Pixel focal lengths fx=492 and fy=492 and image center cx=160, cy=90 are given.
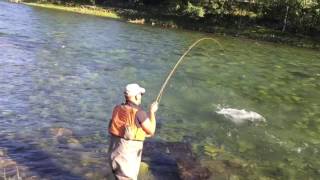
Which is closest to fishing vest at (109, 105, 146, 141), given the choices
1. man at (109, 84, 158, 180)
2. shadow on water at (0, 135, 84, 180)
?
man at (109, 84, 158, 180)

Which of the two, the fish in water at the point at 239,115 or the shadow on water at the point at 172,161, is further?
the fish in water at the point at 239,115

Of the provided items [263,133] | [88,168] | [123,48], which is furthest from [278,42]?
[88,168]

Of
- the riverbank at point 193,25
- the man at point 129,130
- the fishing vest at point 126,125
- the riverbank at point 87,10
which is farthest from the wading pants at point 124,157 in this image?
the riverbank at point 87,10

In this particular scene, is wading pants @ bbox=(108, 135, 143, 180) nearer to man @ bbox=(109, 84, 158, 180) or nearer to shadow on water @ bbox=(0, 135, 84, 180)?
man @ bbox=(109, 84, 158, 180)

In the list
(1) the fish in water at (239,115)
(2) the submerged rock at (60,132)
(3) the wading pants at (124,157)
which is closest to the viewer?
(3) the wading pants at (124,157)

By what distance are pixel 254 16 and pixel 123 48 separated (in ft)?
109

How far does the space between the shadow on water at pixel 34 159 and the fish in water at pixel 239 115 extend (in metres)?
8.04

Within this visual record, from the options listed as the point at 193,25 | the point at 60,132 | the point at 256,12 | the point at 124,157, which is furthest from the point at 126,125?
the point at 256,12

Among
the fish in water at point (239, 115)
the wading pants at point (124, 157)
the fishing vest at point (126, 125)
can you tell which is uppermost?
the fishing vest at point (126, 125)

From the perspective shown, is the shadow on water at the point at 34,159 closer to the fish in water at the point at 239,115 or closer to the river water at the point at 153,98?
the river water at the point at 153,98

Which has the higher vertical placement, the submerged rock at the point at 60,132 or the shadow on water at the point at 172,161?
the submerged rock at the point at 60,132

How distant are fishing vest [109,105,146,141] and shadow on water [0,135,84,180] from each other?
11.5ft

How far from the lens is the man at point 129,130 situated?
8.79 metres

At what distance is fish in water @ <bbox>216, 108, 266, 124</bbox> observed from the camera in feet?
62.0
